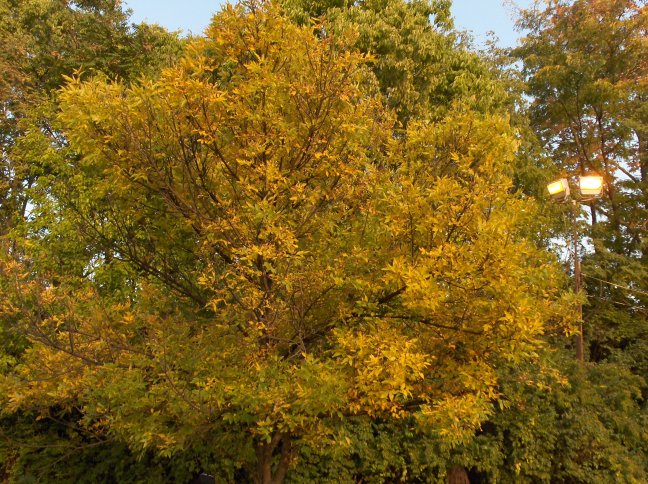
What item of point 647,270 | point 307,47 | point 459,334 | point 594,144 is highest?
point 594,144

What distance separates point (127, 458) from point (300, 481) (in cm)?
314

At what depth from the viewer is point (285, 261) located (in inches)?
183

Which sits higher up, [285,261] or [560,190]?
[560,190]

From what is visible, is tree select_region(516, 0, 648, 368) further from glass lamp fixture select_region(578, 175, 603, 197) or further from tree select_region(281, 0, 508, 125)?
tree select_region(281, 0, 508, 125)

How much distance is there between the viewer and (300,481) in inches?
340

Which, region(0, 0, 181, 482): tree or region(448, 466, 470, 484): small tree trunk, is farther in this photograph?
region(0, 0, 181, 482): tree

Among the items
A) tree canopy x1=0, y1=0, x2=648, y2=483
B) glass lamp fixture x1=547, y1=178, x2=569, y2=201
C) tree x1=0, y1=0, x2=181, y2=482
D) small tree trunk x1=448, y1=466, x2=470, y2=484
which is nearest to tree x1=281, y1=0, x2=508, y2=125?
glass lamp fixture x1=547, y1=178, x2=569, y2=201

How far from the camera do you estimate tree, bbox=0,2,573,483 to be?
4.34 m

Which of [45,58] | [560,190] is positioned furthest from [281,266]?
[45,58]

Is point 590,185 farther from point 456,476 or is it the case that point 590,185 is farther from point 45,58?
point 45,58

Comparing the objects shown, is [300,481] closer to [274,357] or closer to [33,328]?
[274,357]

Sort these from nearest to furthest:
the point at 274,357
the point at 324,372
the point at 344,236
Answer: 1. the point at 324,372
2. the point at 274,357
3. the point at 344,236

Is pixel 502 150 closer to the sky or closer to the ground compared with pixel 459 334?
closer to the sky

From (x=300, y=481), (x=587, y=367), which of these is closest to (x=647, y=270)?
(x=587, y=367)
